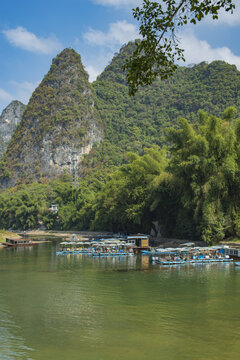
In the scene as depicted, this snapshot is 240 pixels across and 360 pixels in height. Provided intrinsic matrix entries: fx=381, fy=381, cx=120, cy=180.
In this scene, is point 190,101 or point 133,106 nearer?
point 190,101

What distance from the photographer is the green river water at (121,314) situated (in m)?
13.0

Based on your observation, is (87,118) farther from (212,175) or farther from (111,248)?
(212,175)

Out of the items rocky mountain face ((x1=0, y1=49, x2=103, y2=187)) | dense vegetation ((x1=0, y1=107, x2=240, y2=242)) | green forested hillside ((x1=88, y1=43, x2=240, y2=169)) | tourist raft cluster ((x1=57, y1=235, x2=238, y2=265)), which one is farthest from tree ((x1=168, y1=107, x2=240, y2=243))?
rocky mountain face ((x1=0, y1=49, x2=103, y2=187))

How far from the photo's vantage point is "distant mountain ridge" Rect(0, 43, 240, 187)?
147 metres

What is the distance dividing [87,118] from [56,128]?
13383 mm

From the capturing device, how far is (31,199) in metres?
96.9

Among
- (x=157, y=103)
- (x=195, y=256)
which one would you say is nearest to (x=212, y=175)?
(x=195, y=256)

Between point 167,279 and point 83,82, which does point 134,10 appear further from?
point 83,82

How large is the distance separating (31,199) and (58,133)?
5670 centimetres

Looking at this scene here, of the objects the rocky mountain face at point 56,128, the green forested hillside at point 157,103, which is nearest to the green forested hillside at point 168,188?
the green forested hillside at point 157,103

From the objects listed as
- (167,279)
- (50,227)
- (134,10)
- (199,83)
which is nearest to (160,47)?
(134,10)

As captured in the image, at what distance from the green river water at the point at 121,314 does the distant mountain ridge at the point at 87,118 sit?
4503 inches

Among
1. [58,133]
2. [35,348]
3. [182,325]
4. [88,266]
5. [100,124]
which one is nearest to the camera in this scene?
[35,348]

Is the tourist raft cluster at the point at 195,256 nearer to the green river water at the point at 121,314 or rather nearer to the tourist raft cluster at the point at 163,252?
the tourist raft cluster at the point at 163,252
